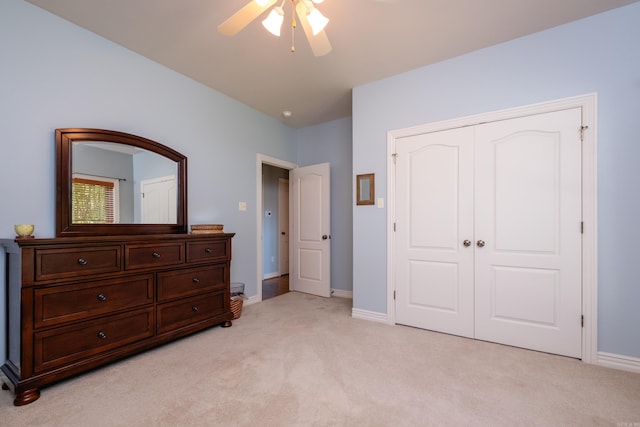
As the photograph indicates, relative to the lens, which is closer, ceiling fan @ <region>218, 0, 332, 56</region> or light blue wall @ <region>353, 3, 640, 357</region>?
ceiling fan @ <region>218, 0, 332, 56</region>

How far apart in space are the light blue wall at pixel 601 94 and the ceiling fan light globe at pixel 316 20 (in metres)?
1.61

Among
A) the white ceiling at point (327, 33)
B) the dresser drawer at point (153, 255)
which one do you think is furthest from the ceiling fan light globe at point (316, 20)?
the dresser drawer at point (153, 255)

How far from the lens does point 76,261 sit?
1874 millimetres

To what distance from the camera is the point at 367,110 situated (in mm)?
3180

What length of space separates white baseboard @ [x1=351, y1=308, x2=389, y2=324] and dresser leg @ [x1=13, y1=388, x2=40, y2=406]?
2.59m

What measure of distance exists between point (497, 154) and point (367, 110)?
1407 mm

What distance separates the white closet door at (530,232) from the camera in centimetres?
223

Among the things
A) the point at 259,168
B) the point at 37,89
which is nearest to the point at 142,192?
the point at 37,89

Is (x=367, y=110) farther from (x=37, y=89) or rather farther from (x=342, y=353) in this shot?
(x=37, y=89)

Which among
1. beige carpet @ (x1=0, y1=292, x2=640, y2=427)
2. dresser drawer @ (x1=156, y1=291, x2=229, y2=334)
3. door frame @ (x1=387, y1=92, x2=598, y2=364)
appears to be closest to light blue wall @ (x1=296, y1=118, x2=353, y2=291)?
beige carpet @ (x1=0, y1=292, x2=640, y2=427)

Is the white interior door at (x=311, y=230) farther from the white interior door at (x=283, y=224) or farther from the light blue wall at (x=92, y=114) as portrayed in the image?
the white interior door at (x=283, y=224)

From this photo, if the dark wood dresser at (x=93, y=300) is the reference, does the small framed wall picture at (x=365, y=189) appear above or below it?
above

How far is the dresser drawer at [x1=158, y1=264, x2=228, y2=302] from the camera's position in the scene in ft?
7.78

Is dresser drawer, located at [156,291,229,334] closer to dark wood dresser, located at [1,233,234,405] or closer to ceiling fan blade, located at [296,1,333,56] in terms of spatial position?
dark wood dresser, located at [1,233,234,405]
